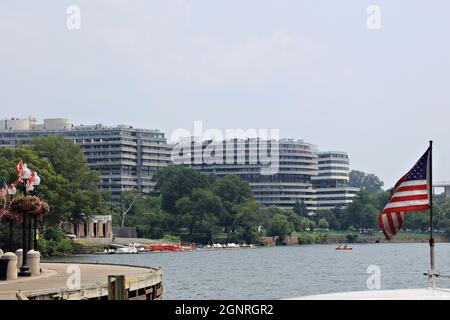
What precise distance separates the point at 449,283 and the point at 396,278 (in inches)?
753

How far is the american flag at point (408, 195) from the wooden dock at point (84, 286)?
1457 cm

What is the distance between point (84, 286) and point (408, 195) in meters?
22.1

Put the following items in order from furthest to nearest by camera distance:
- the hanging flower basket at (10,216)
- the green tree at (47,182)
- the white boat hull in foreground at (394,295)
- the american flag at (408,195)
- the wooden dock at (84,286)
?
1. the green tree at (47,182)
2. the hanging flower basket at (10,216)
3. the wooden dock at (84,286)
4. the american flag at (408,195)
5. the white boat hull in foreground at (394,295)

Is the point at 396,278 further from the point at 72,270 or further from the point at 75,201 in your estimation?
the point at 75,201

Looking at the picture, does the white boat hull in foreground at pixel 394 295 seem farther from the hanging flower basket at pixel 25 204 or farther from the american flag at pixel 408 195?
the hanging flower basket at pixel 25 204

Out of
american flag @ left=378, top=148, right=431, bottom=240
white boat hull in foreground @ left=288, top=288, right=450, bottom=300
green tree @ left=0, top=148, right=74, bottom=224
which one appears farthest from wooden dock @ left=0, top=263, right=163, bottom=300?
green tree @ left=0, top=148, right=74, bottom=224

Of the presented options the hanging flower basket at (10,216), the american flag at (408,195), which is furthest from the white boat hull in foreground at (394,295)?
the hanging flower basket at (10,216)

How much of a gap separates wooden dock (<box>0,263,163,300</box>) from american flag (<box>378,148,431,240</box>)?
14.6m

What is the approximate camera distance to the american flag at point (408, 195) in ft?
88.9

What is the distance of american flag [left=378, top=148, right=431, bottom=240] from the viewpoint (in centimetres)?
2709

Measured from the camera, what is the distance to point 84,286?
46125 mm

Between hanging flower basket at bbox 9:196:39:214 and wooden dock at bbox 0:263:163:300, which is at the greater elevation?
hanging flower basket at bbox 9:196:39:214

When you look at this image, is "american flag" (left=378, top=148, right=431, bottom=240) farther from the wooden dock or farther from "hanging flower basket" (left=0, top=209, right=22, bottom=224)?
"hanging flower basket" (left=0, top=209, right=22, bottom=224)
